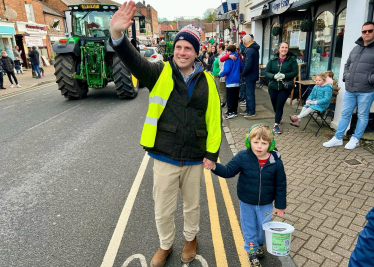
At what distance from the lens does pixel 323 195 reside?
148 inches

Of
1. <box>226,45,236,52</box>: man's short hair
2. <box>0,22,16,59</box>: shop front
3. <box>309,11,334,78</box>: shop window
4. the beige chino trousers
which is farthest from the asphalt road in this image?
<box>0,22,16,59</box>: shop front

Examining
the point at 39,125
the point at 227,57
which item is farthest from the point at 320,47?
the point at 39,125

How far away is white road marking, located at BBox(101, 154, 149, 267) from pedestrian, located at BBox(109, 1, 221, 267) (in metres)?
0.50

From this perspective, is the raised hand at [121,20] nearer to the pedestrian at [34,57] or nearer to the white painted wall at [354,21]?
the white painted wall at [354,21]

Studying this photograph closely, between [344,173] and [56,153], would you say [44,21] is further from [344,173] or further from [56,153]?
[344,173]

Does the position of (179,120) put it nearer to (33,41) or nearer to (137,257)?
(137,257)

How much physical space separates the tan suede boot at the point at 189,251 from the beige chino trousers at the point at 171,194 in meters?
0.06

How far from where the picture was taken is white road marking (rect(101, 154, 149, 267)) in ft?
9.25

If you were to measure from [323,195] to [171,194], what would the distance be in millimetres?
2255

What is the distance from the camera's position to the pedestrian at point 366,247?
1.39 meters

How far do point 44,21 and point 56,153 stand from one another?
31187 millimetres

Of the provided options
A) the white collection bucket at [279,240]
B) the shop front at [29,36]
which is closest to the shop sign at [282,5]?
the white collection bucket at [279,240]

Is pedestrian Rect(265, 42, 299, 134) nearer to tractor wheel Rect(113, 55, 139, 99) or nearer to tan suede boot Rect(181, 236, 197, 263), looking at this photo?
tan suede boot Rect(181, 236, 197, 263)

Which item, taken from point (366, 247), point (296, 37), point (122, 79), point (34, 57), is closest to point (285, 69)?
point (296, 37)
